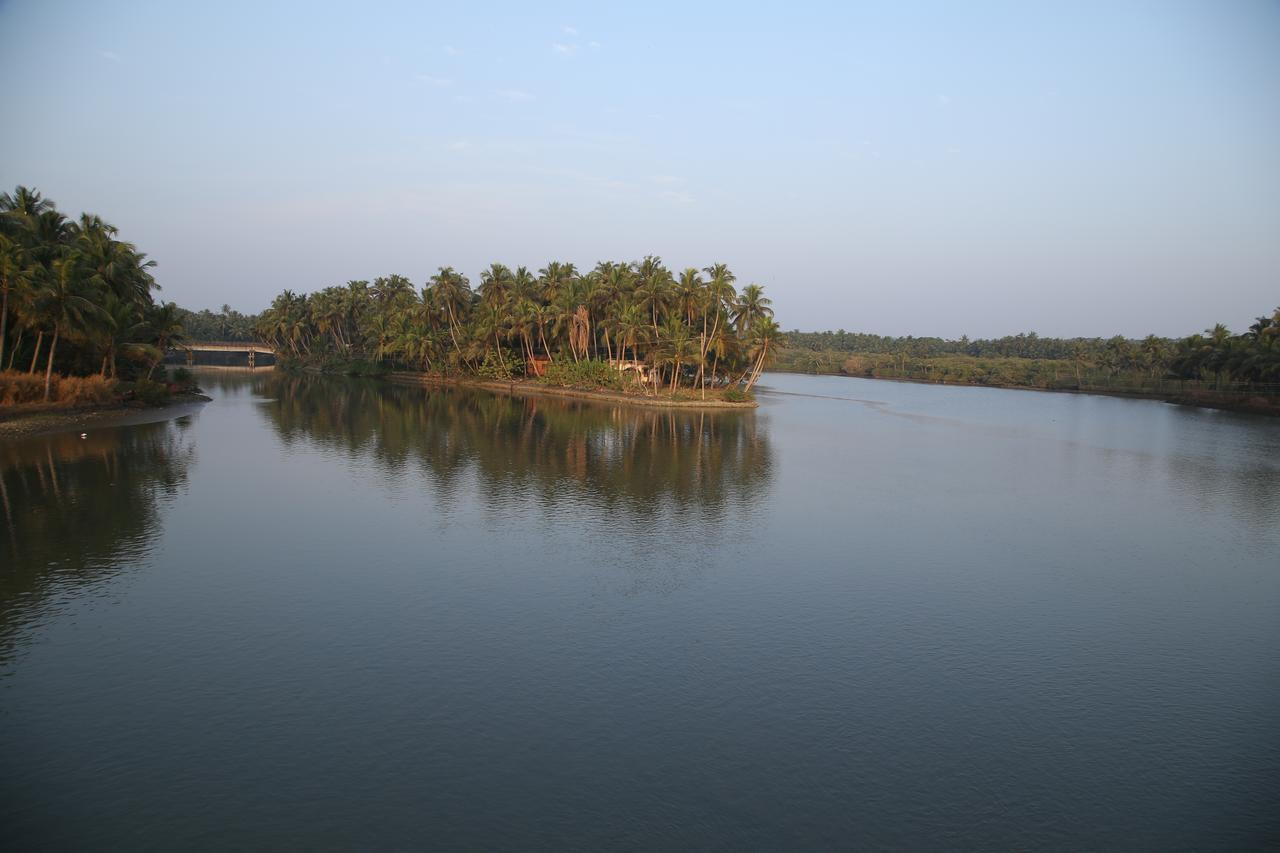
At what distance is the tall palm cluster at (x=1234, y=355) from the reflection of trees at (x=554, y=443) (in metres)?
74.3

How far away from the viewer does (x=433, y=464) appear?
148 ft

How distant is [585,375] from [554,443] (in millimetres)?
42089

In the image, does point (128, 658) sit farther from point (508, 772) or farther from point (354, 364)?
point (354, 364)

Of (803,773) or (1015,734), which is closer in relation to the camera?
(803,773)

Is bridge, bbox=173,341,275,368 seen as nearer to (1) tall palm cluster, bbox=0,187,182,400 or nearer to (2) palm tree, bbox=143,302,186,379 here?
(2) palm tree, bbox=143,302,186,379

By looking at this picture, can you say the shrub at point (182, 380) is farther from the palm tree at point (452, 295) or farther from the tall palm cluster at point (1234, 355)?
the tall palm cluster at point (1234, 355)

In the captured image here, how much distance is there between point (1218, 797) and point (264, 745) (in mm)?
17702

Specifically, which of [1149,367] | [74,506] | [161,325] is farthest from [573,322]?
[1149,367]

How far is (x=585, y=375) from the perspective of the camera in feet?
313

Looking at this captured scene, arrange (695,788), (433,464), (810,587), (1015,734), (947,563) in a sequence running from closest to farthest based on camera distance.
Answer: (695,788) → (1015,734) → (810,587) → (947,563) → (433,464)

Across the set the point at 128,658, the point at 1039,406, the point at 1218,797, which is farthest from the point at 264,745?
the point at 1039,406

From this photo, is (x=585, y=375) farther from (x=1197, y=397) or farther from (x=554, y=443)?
(x=1197, y=397)

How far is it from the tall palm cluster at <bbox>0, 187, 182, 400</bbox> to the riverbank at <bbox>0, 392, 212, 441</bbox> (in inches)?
94.0

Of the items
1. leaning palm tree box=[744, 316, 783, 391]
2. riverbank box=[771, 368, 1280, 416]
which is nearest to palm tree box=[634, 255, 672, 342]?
leaning palm tree box=[744, 316, 783, 391]
